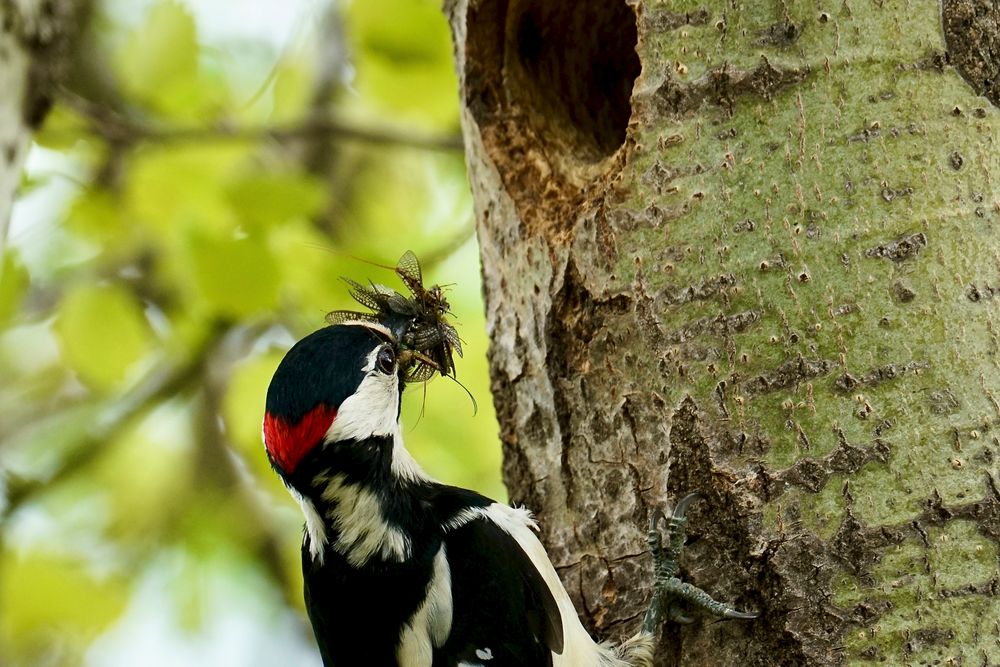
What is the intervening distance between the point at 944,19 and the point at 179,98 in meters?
2.38

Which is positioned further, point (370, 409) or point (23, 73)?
point (23, 73)

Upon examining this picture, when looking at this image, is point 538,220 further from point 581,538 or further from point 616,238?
point 581,538

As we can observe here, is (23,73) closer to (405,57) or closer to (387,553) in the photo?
(405,57)

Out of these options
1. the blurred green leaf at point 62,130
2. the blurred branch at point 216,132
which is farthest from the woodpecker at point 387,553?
the blurred green leaf at point 62,130

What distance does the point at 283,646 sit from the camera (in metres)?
4.92

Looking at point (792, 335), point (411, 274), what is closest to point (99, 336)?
point (411, 274)

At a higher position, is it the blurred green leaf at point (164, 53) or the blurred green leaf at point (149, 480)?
the blurred green leaf at point (164, 53)

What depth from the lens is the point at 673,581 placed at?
2.04 metres

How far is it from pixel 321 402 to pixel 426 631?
523mm

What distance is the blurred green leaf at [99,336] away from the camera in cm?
348

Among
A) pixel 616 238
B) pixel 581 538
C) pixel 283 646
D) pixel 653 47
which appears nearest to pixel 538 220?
pixel 616 238

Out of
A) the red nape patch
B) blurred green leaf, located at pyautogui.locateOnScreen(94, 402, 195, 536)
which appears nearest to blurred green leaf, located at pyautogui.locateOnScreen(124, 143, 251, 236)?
blurred green leaf, located at pyautogui.locateOnScreen(94, 402, 195, 536)

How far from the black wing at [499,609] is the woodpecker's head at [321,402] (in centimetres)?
34

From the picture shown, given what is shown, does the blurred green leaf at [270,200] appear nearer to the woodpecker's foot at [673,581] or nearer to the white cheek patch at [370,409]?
the white cheek patch at [370,409]
